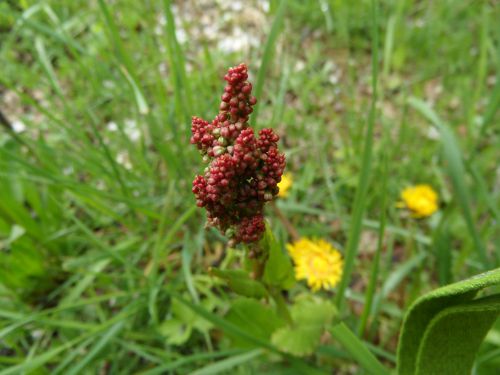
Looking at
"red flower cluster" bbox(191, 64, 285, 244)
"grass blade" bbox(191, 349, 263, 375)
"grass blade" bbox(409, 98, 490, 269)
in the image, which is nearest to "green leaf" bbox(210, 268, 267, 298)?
"red flower cluster" bbox(191, 64, 285, 244)

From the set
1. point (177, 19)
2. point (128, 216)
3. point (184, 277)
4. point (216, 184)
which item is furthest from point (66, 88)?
point (216, 184)

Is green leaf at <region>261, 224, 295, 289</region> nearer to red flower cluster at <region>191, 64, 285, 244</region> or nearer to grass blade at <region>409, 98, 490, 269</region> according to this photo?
red flower cluster at <region>191, 64, 285, 244</region>

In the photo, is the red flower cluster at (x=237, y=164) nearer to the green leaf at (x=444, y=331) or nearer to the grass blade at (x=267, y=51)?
the green leaf at (x=444, y=331)

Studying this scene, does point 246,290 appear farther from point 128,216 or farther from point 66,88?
point 66,88

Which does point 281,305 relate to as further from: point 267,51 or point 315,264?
point 267,51

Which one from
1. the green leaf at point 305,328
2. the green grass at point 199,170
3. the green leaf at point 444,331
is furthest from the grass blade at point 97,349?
the green leaf at point 444,331

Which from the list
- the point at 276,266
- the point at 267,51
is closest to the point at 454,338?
the point at 276,266
